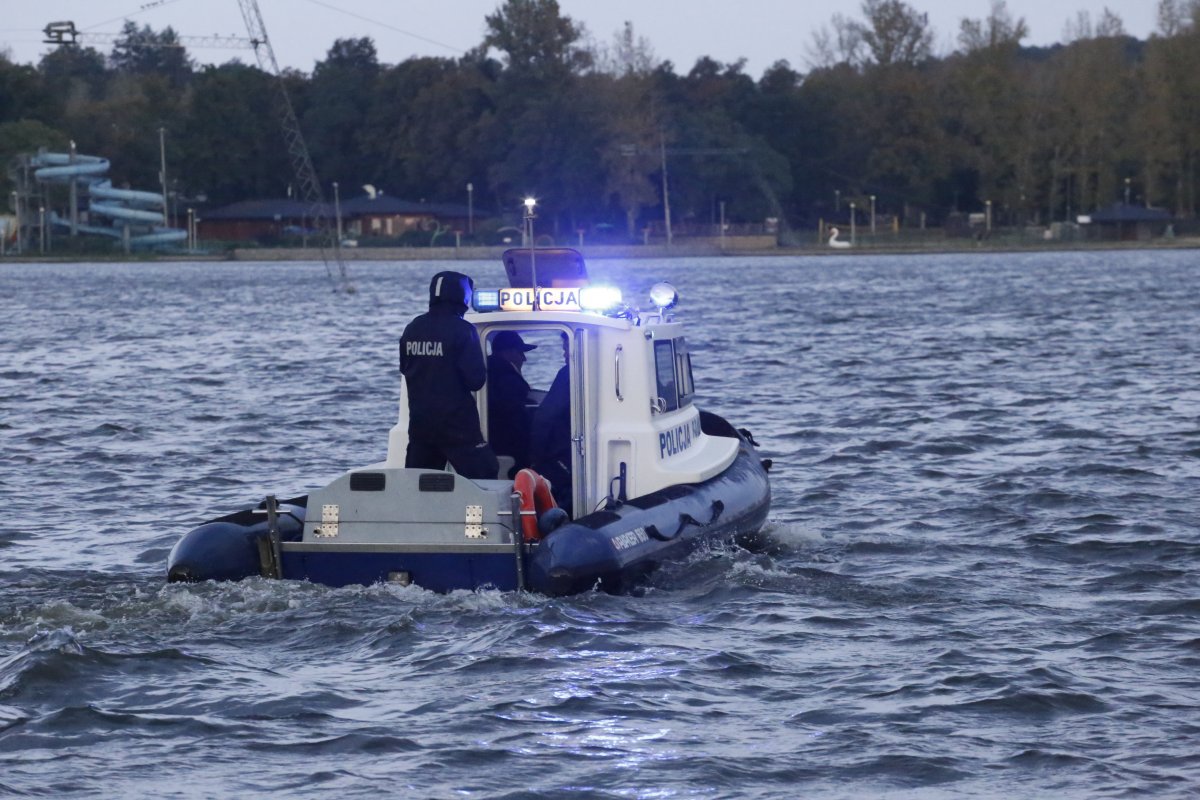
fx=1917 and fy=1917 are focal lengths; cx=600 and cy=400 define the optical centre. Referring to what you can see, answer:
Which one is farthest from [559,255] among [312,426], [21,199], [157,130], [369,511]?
[157,130]

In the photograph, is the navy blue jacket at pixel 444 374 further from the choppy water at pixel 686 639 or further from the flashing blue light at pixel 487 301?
the choppy water at pixel 686 639

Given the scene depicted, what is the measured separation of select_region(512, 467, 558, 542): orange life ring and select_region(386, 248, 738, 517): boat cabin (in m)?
0.74

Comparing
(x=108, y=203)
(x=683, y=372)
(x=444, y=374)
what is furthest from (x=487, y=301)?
(x=108, y=203)

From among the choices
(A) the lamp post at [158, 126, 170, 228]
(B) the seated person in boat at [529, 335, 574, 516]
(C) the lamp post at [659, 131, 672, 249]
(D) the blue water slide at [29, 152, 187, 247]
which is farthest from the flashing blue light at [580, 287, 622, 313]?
(C) the lamp post at [659, 131, 672, 249]

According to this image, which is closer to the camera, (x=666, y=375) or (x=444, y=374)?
(x=444, y=374)

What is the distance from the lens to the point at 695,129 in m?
149

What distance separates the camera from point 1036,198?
504ft

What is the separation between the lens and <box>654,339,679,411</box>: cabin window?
1422cm

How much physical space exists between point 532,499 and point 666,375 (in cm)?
232

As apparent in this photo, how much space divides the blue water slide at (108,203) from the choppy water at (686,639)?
113275 mm

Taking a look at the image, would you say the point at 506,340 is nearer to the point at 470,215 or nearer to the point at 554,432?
the point at 554,432

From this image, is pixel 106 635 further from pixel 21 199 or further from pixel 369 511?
pixel 21 199

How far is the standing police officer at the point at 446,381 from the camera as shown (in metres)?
12.7

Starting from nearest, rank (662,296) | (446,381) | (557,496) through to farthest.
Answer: (446,381) → (557,496) → (662,296)
